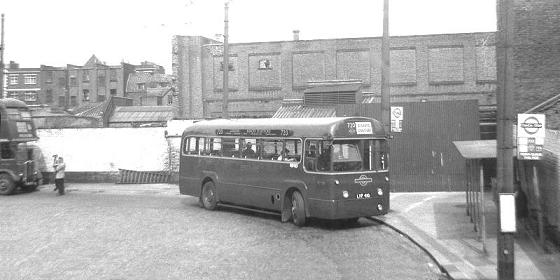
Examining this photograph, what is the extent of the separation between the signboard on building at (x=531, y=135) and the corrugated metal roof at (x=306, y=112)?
1581cm

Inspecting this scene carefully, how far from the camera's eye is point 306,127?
615 inches

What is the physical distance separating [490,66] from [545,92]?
1715 cm

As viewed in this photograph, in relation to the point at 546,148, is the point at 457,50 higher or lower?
higher

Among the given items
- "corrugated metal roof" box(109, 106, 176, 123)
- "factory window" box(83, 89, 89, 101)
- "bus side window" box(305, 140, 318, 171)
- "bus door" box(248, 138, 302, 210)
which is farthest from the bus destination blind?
"factory window" box(83, 89, 89, 101)

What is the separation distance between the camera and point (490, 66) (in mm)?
37812

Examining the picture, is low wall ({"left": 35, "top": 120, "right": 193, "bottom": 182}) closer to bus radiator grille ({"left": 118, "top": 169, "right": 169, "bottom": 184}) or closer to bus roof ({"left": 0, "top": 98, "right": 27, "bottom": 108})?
bus radiator grille ({"left": 118, "top": 169, "right": 169, "bottom": 184})

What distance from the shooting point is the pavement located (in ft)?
34.1

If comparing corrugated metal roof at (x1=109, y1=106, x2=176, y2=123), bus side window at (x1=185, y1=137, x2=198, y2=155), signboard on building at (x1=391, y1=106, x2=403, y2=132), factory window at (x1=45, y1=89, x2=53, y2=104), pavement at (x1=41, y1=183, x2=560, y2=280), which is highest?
factory window at (x1=45, y1=89, x2=53, y2=104)

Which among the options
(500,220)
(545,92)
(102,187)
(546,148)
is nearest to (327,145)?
(546,148)

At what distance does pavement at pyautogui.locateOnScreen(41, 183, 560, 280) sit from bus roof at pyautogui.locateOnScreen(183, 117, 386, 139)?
2.55 m

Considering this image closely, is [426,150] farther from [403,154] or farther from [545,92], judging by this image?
[545,92]

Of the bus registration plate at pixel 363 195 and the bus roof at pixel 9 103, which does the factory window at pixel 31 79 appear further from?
the bus registration plate at pixel 363 195

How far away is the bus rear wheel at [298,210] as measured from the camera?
15383mm

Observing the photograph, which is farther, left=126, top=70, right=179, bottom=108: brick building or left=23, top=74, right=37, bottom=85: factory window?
left=23, top=74, right=37, bottom=85: factory window
